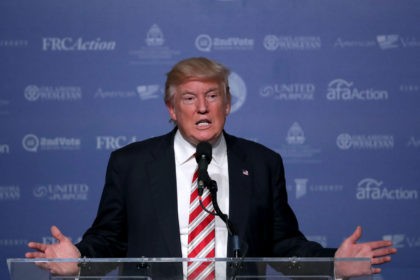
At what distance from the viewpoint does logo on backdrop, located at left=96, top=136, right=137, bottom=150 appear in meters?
5.61

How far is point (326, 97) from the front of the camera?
5.63 m

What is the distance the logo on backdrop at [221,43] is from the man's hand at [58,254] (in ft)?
10.7

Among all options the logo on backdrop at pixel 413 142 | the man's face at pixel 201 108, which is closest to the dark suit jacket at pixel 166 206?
the man's face at pixel 201 108

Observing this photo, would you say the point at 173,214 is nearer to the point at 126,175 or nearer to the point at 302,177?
the point at 126,175

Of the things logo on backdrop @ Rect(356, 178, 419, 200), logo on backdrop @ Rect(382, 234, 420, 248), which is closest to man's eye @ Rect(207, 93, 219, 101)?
logo on backdrop @ Rect(356, 178, 419, 200)

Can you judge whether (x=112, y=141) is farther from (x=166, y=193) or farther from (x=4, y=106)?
(x=166, y=193)

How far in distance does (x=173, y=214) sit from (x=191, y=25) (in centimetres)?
299

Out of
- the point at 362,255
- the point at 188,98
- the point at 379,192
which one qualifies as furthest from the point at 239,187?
the point at 379,192

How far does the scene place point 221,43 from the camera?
5586 millimetres

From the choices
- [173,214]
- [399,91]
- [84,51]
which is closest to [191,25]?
[84,51]

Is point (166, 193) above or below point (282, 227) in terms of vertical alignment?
above

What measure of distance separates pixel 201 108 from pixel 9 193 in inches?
126

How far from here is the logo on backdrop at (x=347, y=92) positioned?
18.5ft

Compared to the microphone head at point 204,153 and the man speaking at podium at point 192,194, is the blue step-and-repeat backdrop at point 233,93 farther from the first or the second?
the microphone head at point 204,153
